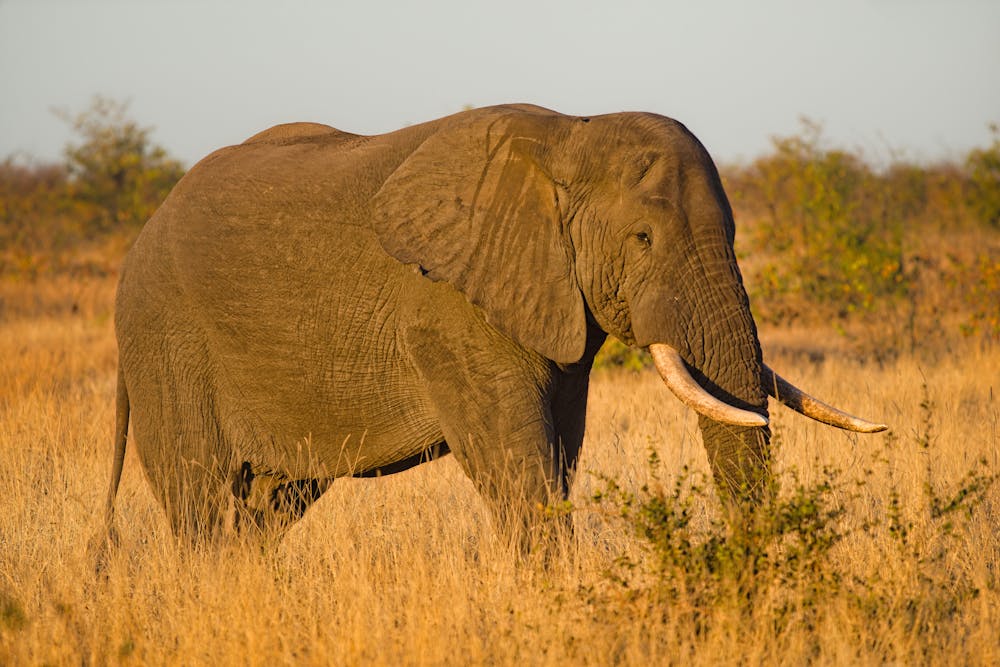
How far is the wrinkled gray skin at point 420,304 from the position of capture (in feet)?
15.0

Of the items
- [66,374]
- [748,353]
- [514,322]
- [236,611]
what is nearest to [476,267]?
[514,322]

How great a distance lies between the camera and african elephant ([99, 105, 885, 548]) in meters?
4.54

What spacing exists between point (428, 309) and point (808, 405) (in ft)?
4.94

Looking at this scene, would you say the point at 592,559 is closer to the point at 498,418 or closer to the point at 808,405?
the point at 498,418

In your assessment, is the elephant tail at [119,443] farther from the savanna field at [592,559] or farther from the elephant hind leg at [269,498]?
the elephant hind leg at [269,498]

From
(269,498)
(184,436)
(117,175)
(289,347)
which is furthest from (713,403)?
(117,175)

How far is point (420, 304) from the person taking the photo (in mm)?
5023

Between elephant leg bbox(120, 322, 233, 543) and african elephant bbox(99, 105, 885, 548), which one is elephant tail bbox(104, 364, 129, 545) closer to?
african elephant bbox(99, 105, 885, 548)

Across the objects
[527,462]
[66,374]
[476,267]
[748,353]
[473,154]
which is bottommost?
[66,374]

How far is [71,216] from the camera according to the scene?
26.6 meters

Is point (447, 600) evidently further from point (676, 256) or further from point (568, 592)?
point (676, 256)

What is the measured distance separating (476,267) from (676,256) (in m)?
0.82

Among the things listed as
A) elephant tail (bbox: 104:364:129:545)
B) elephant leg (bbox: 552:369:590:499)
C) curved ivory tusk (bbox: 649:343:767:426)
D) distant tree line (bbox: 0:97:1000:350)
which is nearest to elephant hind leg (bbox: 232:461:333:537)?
elephant tail (bbox: 104:364:129:545)

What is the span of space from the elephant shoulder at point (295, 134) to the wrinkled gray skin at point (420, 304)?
2cm
